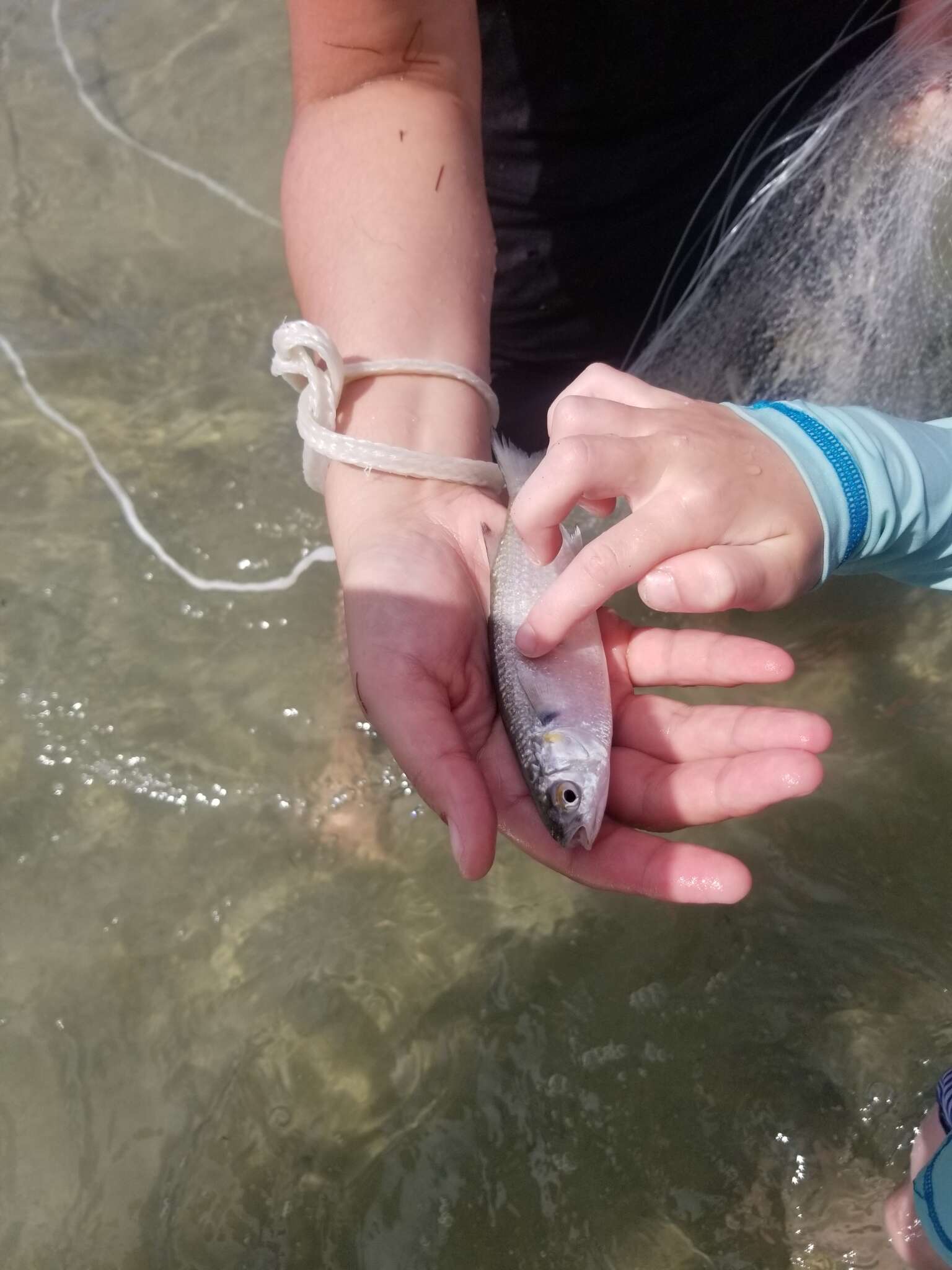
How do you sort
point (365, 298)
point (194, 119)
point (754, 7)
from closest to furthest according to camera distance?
point (365, 298), point (754, 7), point (194, 119)

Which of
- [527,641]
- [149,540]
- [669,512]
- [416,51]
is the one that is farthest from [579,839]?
[149,540]

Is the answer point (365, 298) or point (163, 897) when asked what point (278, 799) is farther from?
point (365, 298)

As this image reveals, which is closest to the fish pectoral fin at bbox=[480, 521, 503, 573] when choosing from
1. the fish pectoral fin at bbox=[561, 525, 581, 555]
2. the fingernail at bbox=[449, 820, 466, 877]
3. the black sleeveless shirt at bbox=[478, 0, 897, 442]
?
the fish pectoral fin at bbox=[561, 525, 581, 555]

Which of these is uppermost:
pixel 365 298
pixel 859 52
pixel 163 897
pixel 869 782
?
pixel 859 52

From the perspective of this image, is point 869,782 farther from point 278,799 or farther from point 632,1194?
point 278,799

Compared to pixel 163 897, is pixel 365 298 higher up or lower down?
higher up

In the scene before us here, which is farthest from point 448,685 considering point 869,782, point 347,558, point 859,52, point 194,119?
point 194,119

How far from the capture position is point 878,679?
3.44 metres

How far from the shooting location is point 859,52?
131 inches

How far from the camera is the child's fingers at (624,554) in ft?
6.77

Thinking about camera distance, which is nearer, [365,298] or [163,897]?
[365,298]

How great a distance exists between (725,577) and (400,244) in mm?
1399

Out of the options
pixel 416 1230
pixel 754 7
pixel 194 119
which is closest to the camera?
pixel 416 1230

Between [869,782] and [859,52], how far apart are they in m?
2.30
